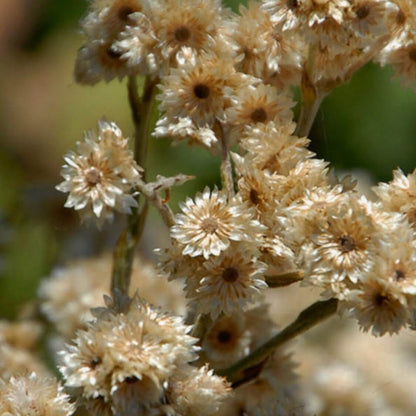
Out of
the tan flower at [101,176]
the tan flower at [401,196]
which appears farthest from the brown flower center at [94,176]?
the tan flower at [401,196]

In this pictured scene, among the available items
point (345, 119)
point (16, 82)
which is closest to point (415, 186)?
point (345, 119)

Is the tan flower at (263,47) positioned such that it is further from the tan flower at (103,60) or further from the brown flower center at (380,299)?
the brown flower center at (380,299)

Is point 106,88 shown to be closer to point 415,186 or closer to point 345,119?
point 345,119

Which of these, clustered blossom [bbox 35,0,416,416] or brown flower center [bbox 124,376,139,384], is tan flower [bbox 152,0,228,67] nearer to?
clustered blossom [bbox 35,0,416,416]

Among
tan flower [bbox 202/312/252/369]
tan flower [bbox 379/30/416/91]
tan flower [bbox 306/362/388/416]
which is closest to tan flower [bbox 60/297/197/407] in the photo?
tan flower [bbox 202/312/252/369]

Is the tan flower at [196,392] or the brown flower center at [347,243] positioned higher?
the brown flower center at [347,243]

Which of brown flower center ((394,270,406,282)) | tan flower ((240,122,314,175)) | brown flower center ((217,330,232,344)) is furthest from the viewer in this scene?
brown flower center ((217,330,232,344))
